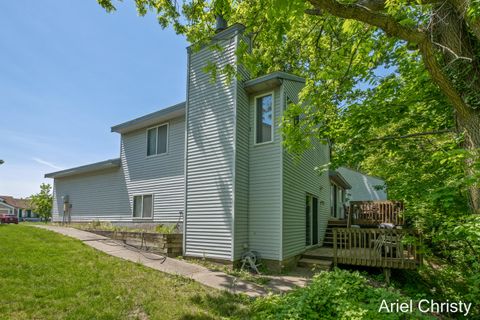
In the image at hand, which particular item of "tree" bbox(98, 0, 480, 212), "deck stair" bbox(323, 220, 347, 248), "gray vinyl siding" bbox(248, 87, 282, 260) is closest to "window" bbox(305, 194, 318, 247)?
"deck stair" bbox(323, 220, 347, 248)

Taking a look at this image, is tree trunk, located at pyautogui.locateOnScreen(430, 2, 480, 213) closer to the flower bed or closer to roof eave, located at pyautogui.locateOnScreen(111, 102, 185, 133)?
the flower bed

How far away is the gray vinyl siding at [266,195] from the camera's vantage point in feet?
26.3

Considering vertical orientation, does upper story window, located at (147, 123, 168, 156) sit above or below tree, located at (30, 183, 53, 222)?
above

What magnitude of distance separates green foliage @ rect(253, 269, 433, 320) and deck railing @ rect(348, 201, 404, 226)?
814 centimetres

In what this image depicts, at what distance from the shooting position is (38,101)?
42.2ft

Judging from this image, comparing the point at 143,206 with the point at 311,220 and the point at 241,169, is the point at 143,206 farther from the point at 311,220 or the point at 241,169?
the point at 311,220

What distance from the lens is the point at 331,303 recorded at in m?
4.09

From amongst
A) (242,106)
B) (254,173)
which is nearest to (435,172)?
(254,173)

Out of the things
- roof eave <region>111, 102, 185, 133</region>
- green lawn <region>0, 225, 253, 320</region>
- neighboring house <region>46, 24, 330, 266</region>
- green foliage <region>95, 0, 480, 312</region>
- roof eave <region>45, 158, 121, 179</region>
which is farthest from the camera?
roof eave <region>45, 158, 121, 179</region>

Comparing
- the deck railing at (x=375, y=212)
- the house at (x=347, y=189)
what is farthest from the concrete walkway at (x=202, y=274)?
the house at (x=347, y=189)

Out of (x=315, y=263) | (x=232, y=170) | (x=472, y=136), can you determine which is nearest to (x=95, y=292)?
(x=232, y=170)

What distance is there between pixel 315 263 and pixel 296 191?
239 cm

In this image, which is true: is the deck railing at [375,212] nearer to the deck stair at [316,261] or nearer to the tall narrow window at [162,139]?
the deck stair at [316,261]

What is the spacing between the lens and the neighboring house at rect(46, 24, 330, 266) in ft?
26.6
